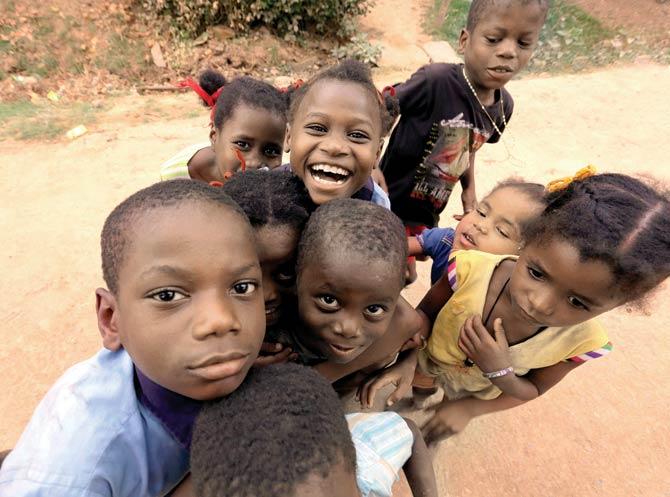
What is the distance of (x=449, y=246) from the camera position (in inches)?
81.5

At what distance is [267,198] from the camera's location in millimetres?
1424

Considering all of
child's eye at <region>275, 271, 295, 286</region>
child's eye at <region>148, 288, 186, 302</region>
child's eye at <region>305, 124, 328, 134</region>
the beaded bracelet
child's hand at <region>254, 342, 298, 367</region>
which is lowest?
the beaded bracelet

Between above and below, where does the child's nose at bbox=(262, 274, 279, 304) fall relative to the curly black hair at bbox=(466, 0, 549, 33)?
below

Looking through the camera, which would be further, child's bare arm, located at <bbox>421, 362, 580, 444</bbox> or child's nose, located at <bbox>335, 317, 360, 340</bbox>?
child's bare arm, located at <bbox>421, 362, 580, 444</bbox>

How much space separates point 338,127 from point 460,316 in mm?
851

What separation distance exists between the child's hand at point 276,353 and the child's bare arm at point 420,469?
18.7 inches

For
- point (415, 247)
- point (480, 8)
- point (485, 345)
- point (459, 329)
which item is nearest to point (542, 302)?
point (485, 345)

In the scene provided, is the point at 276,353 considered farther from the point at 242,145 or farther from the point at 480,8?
the point at 480,8

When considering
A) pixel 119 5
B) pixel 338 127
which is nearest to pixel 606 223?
pixel 338 127

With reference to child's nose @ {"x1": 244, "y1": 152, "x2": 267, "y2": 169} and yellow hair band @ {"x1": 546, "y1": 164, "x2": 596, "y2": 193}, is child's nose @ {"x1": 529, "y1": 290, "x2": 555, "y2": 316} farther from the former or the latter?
child's nose @ {"x1": 244, "y1": 152, "x2": 267, "y2": 169}

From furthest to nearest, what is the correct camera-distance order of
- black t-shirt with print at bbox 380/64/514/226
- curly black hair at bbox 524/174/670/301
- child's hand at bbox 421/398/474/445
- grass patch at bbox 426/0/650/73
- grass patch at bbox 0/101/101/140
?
grass patch at bbox 426/0/650/73 → grass patch at bbox 0/101/101/140 → black t-shirt with print at bbox 380/64/514/226 → child's hand at bbox 421/398/474/445 → curly black hair at bbox 524/174/670/301

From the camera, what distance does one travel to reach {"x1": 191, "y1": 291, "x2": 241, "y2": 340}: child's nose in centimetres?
96

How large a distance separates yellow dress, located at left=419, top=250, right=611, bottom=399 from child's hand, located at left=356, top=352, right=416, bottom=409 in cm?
13

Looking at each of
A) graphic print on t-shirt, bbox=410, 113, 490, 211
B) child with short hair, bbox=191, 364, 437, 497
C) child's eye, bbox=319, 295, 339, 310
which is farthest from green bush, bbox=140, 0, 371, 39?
child with short hair, bbox=191, 364, 437, 497
